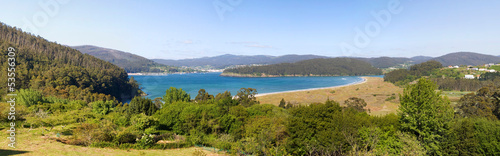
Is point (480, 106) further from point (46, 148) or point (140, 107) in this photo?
point (46, 148)

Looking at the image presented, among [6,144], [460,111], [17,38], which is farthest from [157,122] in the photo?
[17,38]

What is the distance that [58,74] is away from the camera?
7719cm

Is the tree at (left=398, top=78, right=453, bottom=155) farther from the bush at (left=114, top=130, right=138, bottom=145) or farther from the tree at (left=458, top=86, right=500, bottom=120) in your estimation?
the bush at (left=114, top=130, right=138, bottom=145)

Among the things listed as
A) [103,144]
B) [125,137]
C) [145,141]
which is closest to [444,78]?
[145,141]

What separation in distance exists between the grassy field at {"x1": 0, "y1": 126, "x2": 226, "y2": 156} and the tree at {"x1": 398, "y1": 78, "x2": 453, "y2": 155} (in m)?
19.5

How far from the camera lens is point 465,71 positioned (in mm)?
144875

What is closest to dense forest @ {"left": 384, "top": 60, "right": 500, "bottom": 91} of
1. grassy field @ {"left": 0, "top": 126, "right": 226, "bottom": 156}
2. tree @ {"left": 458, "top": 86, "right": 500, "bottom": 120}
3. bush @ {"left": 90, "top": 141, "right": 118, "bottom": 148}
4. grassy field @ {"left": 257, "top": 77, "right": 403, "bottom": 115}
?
grassy field @ {"left": 257, "top": 77, "right": 403, "bottom": 115}

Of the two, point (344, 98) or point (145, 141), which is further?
point (344, 98)

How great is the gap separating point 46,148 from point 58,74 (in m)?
79.7

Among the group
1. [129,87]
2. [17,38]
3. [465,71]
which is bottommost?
[129,87]

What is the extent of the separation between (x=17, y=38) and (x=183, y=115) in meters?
149

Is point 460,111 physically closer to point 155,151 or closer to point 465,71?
point 155,151

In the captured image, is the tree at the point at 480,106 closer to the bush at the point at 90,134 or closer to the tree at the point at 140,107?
the bush at the point at 90,134

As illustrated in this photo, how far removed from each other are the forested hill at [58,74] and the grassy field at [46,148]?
48872 millimetres
